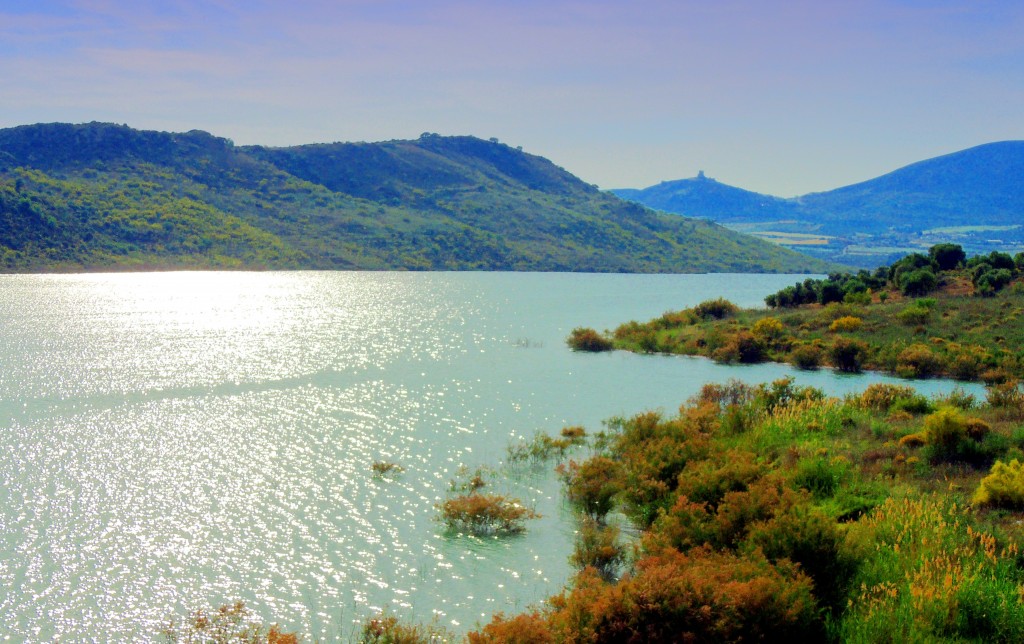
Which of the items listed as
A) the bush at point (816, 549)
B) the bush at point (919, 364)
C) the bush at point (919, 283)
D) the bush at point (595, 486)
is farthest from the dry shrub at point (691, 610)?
the bush at point (919, 283)

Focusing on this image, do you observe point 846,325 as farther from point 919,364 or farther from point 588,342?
point 588,342

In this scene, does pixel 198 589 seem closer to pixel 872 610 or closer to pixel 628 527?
pixel 628 527

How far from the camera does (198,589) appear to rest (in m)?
15.6

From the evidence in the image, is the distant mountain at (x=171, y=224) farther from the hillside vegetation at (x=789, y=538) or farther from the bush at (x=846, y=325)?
the hillside vegetation at (x=789, y=538)

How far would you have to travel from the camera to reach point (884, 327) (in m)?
52.4

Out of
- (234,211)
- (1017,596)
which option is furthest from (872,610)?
(234,211)

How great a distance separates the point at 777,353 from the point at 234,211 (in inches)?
5959

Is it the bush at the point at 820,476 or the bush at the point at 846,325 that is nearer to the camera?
the bush at the point at 820,476

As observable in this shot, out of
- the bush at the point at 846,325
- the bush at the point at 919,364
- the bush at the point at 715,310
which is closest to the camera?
the bush at the point at 919,364

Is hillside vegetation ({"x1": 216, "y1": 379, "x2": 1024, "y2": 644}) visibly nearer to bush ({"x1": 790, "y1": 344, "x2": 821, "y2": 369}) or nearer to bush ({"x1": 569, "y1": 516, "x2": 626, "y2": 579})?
bush ({"x1": 569, "y1": 516, "x2": 626, "y2": 579})

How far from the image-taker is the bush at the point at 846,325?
5272 centimetres

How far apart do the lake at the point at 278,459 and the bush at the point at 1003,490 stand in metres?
8.94

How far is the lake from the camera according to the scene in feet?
50.9

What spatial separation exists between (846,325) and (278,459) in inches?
1601
